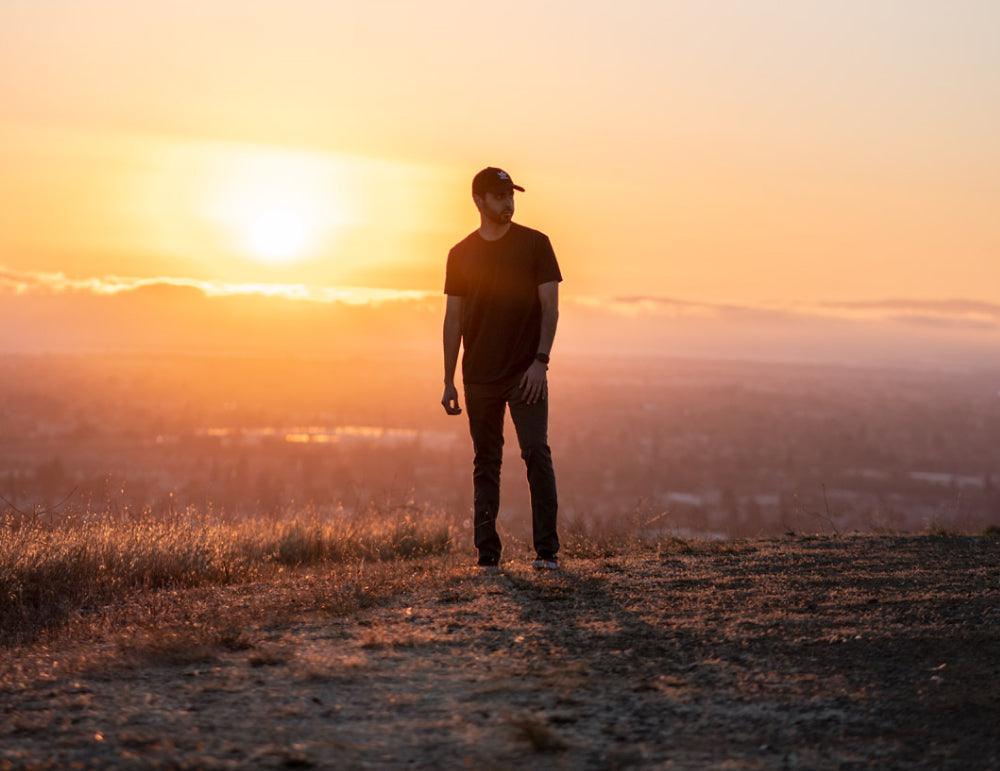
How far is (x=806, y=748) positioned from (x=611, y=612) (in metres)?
1.81

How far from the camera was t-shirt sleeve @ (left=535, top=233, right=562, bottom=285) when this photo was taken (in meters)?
5.58

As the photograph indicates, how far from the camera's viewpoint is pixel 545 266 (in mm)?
5590

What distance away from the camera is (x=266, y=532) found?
25.0 feet

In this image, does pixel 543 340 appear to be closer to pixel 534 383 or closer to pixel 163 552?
pixel 534 383

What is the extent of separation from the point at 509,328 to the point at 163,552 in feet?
8.81

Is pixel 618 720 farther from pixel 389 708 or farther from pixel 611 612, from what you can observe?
pixel 611 612

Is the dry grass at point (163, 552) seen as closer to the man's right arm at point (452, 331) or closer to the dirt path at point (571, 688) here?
the dirt path at point (571, 688)

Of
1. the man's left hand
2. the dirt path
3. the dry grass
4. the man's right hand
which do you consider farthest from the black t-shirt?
the dry grass

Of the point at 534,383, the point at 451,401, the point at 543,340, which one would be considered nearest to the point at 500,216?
the point at 543,340

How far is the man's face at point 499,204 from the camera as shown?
552 centimetres

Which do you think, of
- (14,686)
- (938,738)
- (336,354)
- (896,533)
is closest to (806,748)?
(938,738)

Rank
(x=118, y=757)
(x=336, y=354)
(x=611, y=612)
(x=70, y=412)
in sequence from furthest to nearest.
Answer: (x=336, y=354)
(x=70, y=412)
(x=611, y=612)
(x=118, y=757)

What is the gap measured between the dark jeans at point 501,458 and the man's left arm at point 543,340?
0.19 ft

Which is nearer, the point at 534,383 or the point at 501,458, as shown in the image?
the point at 534,383
